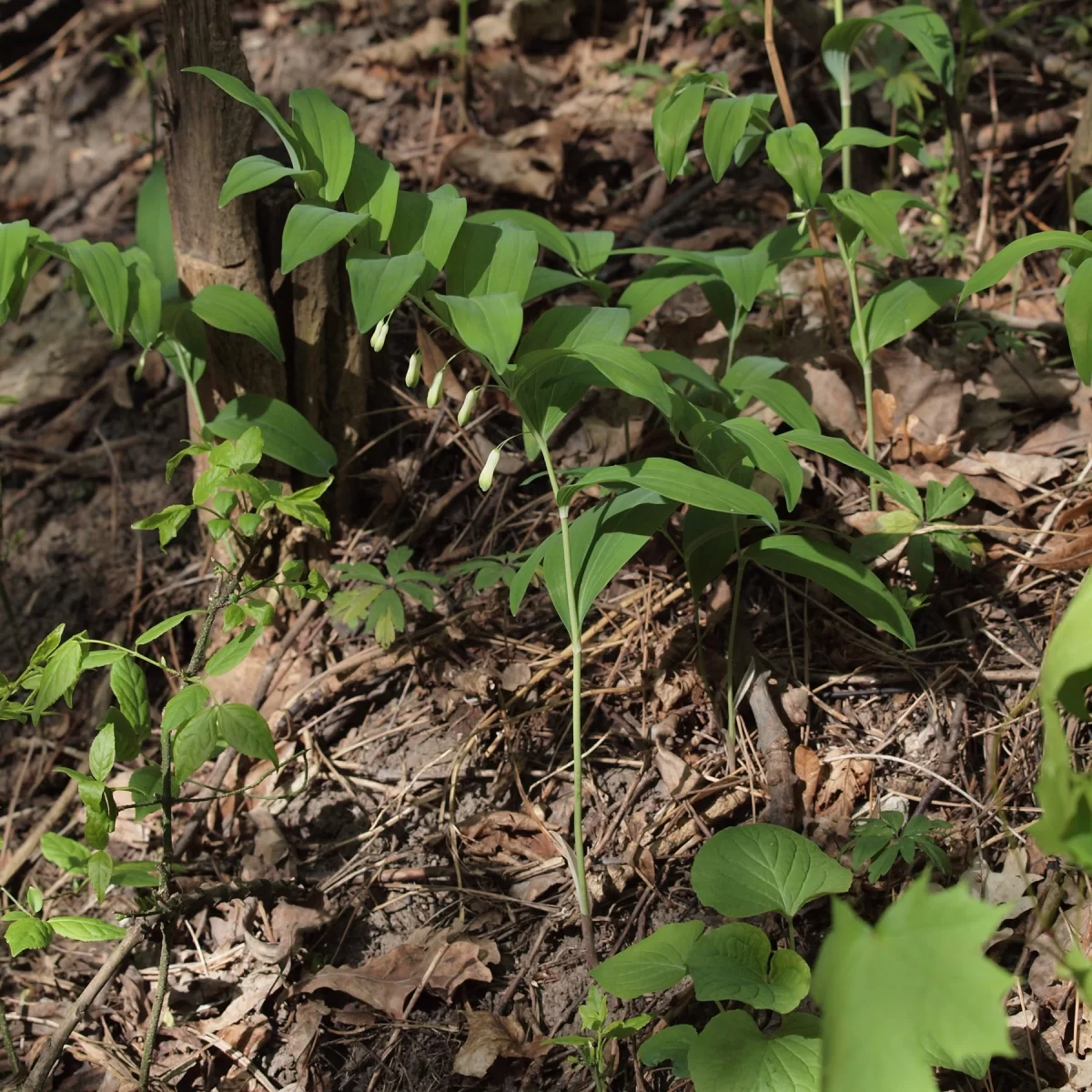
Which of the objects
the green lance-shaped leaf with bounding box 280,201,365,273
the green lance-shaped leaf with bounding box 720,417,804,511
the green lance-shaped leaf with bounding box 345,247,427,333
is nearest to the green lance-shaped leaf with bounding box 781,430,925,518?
the green lance-shaped leaf with bounding box 720,417,804,511

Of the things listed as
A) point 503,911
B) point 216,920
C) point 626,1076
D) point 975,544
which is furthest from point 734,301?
point 216,920

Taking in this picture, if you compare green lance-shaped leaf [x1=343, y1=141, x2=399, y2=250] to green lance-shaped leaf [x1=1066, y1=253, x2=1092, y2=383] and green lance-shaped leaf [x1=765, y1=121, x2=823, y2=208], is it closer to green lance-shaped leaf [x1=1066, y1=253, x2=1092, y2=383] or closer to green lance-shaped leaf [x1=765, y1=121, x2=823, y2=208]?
green lance-shaped leaf [x1=765, y1=121, x2=823, y2=208]

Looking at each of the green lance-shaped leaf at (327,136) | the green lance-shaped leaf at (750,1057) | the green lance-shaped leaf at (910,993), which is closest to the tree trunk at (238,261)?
the green lance-shaped leaf at (327,136)

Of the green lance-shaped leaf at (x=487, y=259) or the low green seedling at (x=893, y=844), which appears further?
the green lance-shaped leaf at (x=487, y=259)

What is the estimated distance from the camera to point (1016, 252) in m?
1.80

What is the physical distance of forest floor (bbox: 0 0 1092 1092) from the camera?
5.95 ft

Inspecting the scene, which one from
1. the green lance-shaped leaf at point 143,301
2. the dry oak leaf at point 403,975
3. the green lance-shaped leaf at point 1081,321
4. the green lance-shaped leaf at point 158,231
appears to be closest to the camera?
the green lance-shaped leaf at point 1081,321

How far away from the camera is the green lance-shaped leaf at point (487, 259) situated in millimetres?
1748

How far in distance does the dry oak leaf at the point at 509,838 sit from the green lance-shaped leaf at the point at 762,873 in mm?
462

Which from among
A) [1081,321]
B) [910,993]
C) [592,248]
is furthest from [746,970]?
[592,248]

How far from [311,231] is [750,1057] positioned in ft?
4.58

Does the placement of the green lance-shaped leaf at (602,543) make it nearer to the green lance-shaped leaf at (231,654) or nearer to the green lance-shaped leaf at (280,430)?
the green lance-shaped leaf at (231,654)

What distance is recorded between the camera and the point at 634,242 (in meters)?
3.12

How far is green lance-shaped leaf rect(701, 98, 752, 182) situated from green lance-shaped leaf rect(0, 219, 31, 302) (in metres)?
1.31
